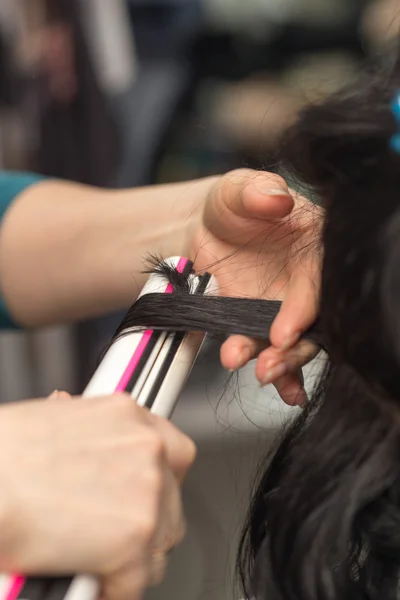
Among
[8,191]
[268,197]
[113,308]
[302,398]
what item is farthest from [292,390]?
[8,191]

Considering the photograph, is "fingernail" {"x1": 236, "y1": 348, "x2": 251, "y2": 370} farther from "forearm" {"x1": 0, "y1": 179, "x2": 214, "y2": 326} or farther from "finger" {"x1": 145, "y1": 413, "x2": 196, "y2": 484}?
"forearm" {"x1": 0, "y1": 179, "x2": 214, "y2": 326}

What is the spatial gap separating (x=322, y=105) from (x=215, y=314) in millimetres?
126

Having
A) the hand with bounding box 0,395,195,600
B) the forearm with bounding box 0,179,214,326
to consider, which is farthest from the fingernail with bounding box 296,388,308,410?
the forearm with bounding box 0,179,214,326

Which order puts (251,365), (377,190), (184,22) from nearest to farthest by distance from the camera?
1. (377,190)
2. (251,365)
3. (184,22)

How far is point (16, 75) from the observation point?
94cm

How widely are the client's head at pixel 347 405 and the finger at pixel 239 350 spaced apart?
1.7 inches

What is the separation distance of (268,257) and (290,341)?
0.41ft

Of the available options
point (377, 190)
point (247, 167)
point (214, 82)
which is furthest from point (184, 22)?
point (377, 190)

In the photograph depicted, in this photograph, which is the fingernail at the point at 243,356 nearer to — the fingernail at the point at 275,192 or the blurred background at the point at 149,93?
the fingernail at the point at 275,192

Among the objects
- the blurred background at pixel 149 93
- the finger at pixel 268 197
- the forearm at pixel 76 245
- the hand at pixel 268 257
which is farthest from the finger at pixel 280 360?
the blurred background at pixel 149 93

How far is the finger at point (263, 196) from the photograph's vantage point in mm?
423

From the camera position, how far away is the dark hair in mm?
279

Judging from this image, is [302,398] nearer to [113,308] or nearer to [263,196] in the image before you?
[263,196]

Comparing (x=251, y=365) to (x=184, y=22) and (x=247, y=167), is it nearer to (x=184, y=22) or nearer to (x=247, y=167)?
(x=247, y=167)
